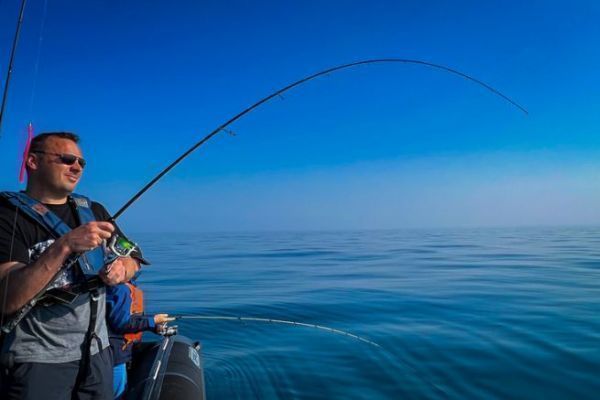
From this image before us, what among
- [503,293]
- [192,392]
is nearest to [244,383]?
[192,392]

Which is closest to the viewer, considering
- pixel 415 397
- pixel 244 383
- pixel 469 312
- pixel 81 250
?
pixel 81 250

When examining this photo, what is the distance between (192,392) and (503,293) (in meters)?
8.42

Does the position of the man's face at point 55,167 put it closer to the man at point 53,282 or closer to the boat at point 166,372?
the man at point 53,282

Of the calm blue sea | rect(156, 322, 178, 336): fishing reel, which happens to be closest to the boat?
rect(156, 322, 178, 336): fishing reel

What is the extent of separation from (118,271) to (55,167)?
0.71 metres

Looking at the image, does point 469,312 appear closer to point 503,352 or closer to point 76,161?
point 503,352

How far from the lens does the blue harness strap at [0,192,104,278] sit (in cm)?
225

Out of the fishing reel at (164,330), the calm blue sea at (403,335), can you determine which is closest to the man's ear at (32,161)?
the fishing reel at (164,330)

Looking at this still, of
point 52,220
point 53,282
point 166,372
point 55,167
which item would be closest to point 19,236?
point 52,220

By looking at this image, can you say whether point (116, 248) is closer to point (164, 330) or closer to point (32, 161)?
point (32, 161)

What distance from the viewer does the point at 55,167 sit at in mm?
2412

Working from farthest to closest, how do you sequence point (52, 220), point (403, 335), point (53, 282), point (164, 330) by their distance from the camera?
1. point (403, 335)
2. point (164, 330)
3. point (52, 220)
4. point (53, 282)

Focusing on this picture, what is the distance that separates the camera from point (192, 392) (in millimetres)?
3494

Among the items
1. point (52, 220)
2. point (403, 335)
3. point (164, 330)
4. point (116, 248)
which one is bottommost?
point (403, 335)
